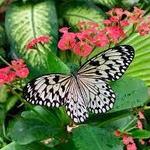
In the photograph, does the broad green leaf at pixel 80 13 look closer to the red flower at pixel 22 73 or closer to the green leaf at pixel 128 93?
the green leaf at pixel 128 93

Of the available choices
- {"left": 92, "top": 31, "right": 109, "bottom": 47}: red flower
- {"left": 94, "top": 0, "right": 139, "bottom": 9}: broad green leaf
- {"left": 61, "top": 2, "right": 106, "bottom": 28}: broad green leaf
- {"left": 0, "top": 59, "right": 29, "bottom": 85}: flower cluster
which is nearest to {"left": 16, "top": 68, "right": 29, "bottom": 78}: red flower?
{"left": 0, "top": 59, "right": 29, "bottom": 85}: flower cluster

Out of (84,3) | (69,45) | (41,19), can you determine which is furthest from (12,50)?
(69,45)

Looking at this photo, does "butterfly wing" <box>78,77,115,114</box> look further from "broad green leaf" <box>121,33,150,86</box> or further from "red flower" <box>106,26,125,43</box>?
"broad green leaf" <box>121,33,150,86</box>

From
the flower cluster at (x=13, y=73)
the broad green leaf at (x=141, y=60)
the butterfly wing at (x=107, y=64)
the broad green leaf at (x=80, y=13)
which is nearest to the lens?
the flower cluster at (x=13, y=73)

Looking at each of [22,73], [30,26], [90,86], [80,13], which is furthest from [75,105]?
[80,13]

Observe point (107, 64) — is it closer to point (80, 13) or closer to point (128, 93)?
point (128, 93)

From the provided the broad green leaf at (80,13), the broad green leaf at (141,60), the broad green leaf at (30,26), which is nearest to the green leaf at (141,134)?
the broad green leaf at (141,60)

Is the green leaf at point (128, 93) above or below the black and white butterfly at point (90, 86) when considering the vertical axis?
below
